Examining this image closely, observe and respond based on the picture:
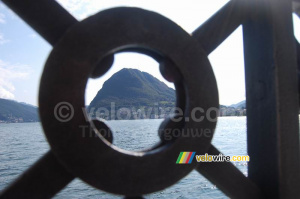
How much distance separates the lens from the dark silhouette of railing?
5.55 ft

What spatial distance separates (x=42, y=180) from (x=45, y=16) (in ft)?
3.64

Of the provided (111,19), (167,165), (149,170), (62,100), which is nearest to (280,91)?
(167,165)

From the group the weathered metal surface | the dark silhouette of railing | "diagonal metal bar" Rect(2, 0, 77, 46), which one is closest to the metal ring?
the dark silhouette of railing

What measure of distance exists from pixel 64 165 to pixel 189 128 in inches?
36.0

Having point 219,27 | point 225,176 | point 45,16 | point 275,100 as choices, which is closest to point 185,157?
point 225,176

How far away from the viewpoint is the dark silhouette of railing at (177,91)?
1692 mm

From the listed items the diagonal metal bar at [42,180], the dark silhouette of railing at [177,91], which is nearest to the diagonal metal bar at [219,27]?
the dark silhouette of railing at [177,91]

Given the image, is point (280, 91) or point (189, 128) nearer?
point (189, 128)

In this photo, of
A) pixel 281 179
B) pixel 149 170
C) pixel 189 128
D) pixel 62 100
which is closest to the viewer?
pixel 62 100

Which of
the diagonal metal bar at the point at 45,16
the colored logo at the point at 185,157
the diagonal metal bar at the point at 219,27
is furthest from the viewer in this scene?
the diagonal metal bar at the point at 219,27

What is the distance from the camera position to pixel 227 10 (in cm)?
219

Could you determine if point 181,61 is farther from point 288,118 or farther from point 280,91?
point 288,118

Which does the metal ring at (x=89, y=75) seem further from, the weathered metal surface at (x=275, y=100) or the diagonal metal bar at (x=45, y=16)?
the weathered metal surface at (x=275, y=100)

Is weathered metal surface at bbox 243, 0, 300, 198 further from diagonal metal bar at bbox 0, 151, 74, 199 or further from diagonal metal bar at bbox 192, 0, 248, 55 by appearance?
diagonal metal bar at bbox 0, 151, 74, 199
